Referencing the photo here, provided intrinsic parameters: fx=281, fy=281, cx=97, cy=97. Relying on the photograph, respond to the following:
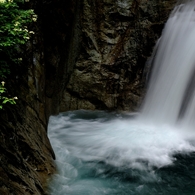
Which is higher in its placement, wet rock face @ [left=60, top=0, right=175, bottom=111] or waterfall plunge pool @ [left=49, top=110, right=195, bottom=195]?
wet rock face @ [left=60, top=0, right=175, bottom=111]

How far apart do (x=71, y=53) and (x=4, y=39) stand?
569 centimetres

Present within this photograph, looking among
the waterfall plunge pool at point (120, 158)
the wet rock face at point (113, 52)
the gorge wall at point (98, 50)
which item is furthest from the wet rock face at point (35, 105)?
the wet rock face at point (113, 52)

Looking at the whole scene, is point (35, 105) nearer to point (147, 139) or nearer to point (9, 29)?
point (9, 29)

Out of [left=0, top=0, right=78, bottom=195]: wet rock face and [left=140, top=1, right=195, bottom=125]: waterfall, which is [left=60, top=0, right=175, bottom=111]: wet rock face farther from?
[left=0, top=0, right=78, bottom=195]: wet rock face

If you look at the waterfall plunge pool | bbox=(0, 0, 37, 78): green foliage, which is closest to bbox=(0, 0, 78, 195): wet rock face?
the waterfall plunge pool

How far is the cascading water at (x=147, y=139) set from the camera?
570 cm

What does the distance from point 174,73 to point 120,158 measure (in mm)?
4044

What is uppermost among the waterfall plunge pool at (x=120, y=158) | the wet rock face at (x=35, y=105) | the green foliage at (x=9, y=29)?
the green foliage at (x=9, y=29)

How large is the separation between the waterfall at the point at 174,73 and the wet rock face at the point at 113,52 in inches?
15.0

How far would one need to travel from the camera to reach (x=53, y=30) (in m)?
8.35

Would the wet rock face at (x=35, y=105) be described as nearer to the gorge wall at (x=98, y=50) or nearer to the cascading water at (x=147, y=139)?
the gorge wall at (x=98, y=50)

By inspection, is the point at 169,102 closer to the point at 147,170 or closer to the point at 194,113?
the point at 194,113

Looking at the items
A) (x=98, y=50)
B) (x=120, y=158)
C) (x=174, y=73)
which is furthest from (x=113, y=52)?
(x=120, y=158)

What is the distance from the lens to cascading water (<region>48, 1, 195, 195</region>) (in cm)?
570
